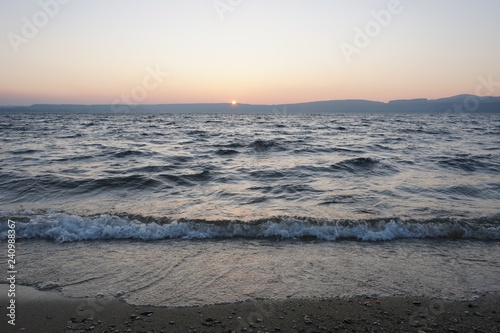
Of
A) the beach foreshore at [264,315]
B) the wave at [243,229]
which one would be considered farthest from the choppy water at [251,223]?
the beach foreshore at [264,315]

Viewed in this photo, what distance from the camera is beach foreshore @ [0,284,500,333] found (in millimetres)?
4355

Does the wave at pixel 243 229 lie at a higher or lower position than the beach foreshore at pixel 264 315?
higher

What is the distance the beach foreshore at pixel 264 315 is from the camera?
4.36m

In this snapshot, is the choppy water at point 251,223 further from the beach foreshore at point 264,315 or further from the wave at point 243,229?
the beach foreshore at point 264,315

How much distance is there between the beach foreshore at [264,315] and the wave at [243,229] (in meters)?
2.72

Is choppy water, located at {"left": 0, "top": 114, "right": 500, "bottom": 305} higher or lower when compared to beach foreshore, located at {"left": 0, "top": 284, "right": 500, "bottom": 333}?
higher

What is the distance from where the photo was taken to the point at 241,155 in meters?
21.9

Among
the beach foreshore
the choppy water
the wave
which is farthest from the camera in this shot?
the wave

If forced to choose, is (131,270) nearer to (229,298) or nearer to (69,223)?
(229,298)

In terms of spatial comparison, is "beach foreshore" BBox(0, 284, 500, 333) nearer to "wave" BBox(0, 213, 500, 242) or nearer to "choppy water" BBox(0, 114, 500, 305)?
"choppy water" BBox(0, 114, 500, 305)

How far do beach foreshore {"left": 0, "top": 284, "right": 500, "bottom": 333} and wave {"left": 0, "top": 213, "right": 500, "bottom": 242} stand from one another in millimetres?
2721

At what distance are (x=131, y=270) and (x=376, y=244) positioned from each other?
4952mm

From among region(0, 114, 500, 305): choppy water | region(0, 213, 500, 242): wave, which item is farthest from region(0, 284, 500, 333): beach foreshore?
region(0, 213, 500, 242): wave

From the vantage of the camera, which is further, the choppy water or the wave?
the wave
